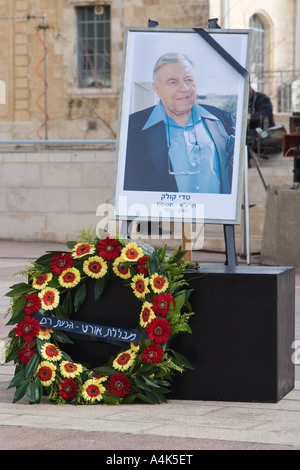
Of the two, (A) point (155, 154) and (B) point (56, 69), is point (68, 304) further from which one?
(B) point (56, 69)

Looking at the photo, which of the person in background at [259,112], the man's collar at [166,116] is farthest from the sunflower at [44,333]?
the person in background at [259,112]

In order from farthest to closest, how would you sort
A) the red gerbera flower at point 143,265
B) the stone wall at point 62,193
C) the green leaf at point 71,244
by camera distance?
the stone wall at point 62,193 → the green leaf at point 71,244 → the red gerbera flower at point 143,265

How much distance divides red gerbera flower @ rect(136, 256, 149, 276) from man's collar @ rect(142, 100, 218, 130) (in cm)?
290

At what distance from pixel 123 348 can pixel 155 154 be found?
2.99 m

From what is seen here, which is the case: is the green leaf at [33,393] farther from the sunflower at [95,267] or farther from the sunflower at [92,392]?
the sunflower at [95,267]

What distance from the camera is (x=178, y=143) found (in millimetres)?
8742

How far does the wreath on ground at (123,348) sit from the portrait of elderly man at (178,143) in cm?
263

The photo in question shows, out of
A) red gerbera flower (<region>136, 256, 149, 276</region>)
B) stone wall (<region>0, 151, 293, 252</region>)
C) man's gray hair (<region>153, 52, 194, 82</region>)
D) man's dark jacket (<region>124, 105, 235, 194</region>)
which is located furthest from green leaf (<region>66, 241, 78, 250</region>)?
stone wall (<region>0, 151, 293, 252</region>)

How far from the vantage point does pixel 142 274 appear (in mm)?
6020

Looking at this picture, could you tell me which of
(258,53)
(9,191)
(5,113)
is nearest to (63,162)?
(9,191)

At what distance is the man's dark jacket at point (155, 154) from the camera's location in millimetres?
8734

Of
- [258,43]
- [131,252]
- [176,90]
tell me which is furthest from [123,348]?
[258,43]

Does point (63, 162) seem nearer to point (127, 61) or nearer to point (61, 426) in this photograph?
point (127, 61)

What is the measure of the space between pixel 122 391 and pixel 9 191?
11358mm
